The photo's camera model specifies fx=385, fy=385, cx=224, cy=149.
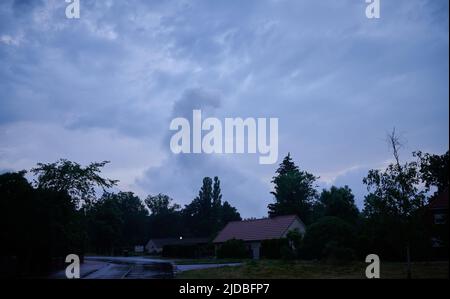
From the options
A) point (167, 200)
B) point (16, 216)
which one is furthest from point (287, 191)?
point (167, 200)

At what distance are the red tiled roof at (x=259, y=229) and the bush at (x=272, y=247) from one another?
3.76 metres

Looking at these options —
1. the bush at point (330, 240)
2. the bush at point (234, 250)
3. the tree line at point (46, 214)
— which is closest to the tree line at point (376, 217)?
the bush at point (330, 240)

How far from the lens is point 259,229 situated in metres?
51.5

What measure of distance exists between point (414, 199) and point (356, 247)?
1577 centimetres

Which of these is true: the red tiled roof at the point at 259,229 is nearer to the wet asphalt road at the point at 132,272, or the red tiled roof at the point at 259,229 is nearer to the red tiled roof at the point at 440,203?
the red tiled roof at the point at 440,203

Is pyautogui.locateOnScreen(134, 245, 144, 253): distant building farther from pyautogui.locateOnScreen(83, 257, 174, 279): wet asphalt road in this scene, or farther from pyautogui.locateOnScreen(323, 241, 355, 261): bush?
pyautogui.locateOnScreen(323, 241, 355, 261): bush

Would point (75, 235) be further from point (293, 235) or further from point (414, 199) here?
point (293, 235)

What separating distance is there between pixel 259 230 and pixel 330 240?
59.7ft

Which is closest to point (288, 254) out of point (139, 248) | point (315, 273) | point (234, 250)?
point (234, 250)

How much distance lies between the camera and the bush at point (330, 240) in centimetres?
3055

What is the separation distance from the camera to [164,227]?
119000 millimetres

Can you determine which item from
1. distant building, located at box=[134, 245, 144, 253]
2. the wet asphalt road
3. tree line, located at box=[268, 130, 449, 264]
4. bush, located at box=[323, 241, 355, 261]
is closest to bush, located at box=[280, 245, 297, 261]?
tree line, located at box=[268, 130, 449, 264]

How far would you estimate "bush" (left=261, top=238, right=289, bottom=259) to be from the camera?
4256cm

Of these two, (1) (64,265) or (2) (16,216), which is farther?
(1) (64,265)
